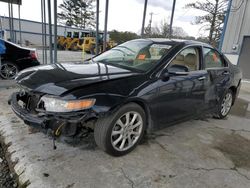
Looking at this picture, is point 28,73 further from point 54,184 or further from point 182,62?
point 182,62

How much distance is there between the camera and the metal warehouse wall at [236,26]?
9406 millimetres

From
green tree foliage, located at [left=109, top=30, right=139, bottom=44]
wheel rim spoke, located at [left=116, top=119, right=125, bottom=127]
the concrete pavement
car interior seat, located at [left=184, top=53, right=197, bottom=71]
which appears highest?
green tree foliage, located at [left=109, top=30, right=139, bottom=44]

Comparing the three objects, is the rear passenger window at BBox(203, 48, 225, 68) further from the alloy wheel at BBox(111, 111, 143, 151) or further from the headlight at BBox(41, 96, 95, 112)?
the headlight at BBox(41, 96, 95, 112)

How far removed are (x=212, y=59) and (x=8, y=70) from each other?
5446 millimetres

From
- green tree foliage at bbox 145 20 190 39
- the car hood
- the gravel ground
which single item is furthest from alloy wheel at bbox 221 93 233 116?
green tree foliage at bbox 145 20 190 39

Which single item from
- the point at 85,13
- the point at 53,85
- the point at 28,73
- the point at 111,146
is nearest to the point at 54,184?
the point at 111,146

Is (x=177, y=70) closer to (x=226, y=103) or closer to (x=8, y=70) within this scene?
(x=226, y=103)

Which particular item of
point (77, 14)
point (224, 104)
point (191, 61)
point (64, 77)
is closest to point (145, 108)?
point (64, 77)

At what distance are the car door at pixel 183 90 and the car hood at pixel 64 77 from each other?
0.54 meters

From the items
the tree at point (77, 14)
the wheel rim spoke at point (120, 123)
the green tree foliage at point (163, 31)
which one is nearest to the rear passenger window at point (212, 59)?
the wheel rim spoke at point (120, 123)

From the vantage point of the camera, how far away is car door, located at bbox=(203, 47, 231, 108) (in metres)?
3.66

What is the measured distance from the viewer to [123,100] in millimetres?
2367

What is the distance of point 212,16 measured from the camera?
1616cm

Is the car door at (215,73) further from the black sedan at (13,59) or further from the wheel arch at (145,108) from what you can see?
the black sedan at (13,59)
